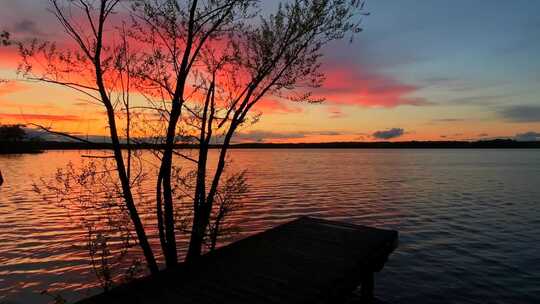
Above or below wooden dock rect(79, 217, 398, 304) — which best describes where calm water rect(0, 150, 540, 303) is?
below

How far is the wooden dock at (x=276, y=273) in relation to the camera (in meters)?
8.88

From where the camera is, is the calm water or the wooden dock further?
the calm water

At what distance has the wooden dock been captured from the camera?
888 cm

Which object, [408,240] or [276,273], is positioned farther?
[408,240]

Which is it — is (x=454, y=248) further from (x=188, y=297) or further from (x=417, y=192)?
(x=417, y=192)

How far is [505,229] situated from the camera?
2525 cm

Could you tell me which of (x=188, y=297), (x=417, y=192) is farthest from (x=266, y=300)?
(x=417, y=192)

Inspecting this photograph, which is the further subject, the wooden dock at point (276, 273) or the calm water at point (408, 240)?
the calm water at point (408, 240)

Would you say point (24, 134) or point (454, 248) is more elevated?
point (24, 134)

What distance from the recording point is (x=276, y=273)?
34.7 feet

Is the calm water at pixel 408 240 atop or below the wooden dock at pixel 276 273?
below

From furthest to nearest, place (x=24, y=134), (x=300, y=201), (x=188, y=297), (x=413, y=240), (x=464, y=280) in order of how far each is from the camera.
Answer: (x=300, y=201) → (x=413, y=240) → (x=464, y=280) → (x=24, y=134) → (x=188, y=297)

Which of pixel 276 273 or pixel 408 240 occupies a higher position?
pixel 276 273

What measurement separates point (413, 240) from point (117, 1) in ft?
69.3
